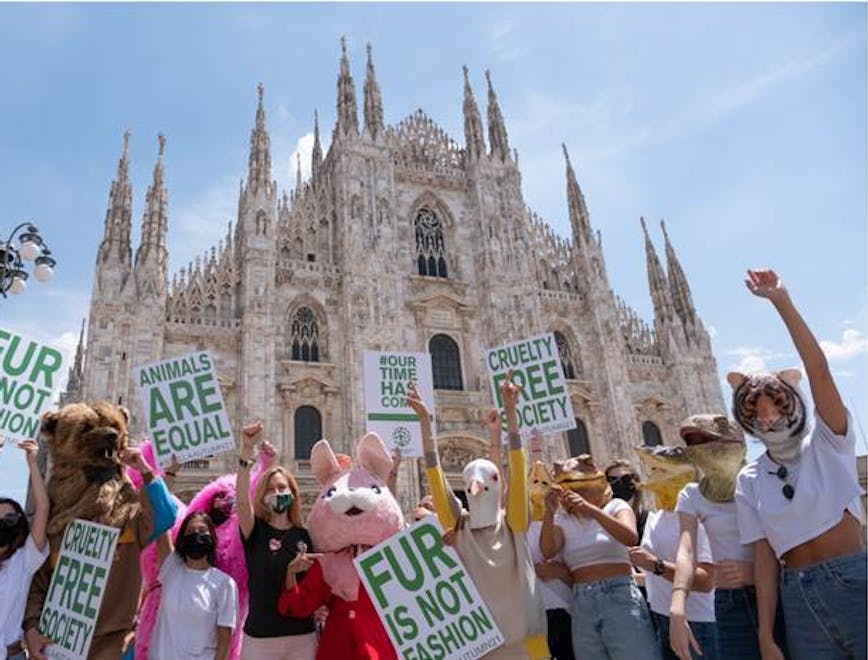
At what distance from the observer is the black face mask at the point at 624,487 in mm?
4750

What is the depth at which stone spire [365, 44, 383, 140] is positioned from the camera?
904 inches

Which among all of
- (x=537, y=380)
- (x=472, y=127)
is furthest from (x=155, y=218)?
(x=537, y=380)

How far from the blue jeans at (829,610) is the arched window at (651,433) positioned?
2123 centimetres

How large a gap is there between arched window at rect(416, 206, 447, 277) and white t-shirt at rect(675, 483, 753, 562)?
1928 cm

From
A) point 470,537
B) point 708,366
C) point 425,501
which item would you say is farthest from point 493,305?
point 470,537

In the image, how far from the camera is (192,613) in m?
3.63

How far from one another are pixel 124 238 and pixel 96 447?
53.2 feet

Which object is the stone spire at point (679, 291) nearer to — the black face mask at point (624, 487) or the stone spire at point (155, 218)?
the stone spire at point (155, 218)

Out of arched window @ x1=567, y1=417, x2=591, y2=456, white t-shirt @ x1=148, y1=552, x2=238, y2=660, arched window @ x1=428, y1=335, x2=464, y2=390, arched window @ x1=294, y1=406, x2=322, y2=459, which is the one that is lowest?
white t-shirt @ x1=148, y1=552, x2=238, y2=660

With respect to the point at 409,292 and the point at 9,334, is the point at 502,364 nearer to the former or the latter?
the point at 9,334

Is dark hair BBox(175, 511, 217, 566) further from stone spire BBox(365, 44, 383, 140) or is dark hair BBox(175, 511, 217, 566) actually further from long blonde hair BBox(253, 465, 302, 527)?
stone spire BBox(365, 44, 383, 140)

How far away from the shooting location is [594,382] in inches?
882

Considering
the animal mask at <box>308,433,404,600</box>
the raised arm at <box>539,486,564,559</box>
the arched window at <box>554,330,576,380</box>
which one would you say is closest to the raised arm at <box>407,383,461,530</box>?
the animal mask at <box>308,433,404,600</box>

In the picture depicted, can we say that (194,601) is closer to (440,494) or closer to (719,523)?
(440,494)
